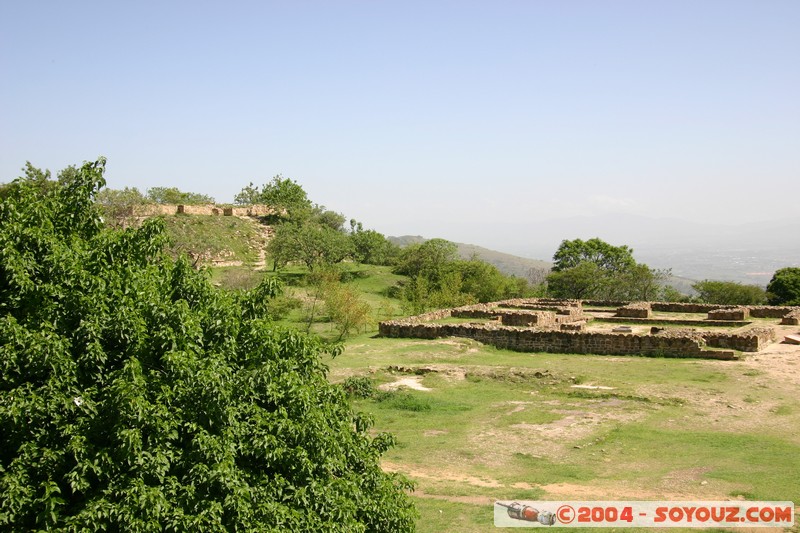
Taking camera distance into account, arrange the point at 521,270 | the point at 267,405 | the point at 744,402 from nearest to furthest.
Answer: the point at 267,405 → the point at 744,402 → the point at 521,270

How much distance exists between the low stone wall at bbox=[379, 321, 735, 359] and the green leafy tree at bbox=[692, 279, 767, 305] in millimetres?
28256

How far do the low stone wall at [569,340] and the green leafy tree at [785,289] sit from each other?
76.9 ft

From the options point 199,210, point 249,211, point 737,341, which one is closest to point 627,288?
point 737,341

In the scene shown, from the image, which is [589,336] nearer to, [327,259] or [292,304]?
[292,304]

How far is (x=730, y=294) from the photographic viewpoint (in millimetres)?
51375

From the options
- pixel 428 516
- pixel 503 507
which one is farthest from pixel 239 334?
pixel 503 507

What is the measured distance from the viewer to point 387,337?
28.8 meters

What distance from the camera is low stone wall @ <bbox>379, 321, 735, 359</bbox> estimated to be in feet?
78.8

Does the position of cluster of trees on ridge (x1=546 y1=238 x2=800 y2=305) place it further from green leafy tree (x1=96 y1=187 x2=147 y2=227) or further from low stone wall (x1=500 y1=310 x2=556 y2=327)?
green leafy tree (x1=96 y1=187 x2=147 y2=227)

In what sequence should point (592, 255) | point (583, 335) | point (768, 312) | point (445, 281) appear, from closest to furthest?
point (583, 335) → point (768, 312) → point (445, 281) → point (592, 255)

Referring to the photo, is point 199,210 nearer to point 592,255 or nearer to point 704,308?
point 592,255

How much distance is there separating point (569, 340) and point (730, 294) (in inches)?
1215

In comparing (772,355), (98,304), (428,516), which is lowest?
(428,516)

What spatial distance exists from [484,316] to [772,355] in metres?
12.5
